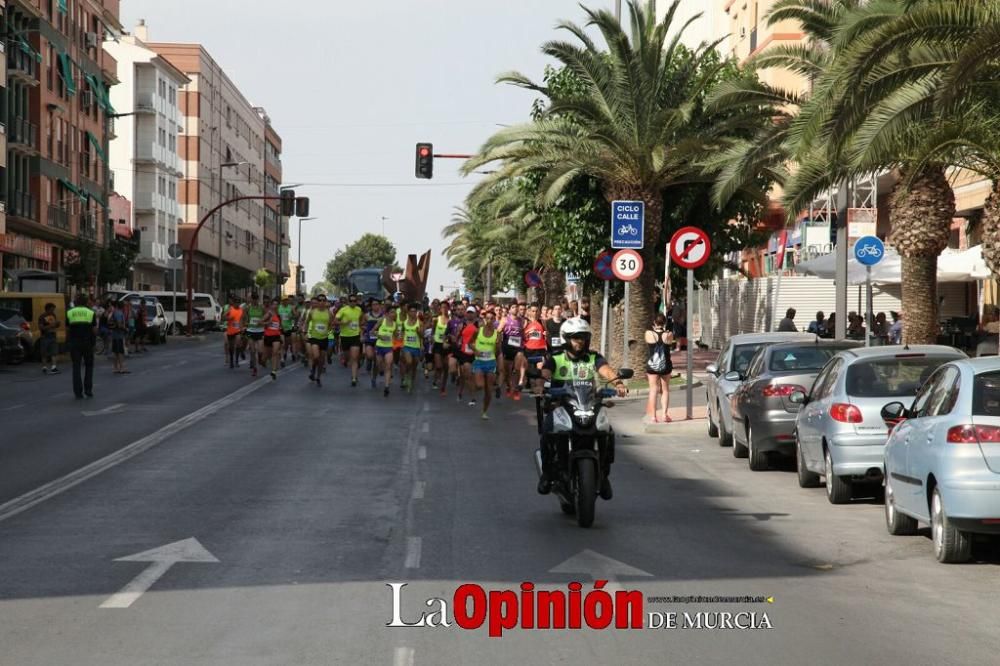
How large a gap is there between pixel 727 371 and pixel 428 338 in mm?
14708

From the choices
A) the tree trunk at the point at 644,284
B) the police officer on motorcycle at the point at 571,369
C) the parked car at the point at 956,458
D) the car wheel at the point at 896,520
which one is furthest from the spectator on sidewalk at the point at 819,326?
the parked car at the point at 956,458

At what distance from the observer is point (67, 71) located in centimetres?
6894

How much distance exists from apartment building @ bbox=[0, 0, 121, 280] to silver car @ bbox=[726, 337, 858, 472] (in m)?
43.9

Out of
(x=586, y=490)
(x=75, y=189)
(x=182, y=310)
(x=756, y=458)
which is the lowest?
(x=756, y=458)

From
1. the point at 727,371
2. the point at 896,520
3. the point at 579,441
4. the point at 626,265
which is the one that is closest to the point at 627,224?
the point at 626,265

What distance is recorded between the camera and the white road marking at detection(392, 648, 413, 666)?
23.9 feet

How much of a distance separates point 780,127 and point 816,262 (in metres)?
7.94

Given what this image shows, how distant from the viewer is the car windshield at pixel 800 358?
1798 centimetres

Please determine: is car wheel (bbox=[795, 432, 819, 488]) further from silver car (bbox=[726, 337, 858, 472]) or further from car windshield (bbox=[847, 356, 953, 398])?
car windshield (bbox=[847, 356, 953, 398])

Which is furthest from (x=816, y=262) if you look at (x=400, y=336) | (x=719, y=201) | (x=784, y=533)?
(x=784, y=533)

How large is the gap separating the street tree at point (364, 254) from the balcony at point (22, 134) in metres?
126

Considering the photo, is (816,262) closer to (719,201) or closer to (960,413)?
(719,201)

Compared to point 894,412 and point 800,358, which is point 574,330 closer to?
point 894,412

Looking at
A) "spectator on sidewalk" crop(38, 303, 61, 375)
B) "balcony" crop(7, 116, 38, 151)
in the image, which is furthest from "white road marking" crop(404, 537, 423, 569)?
"balcony" crop(7, 116, 38, 151)
